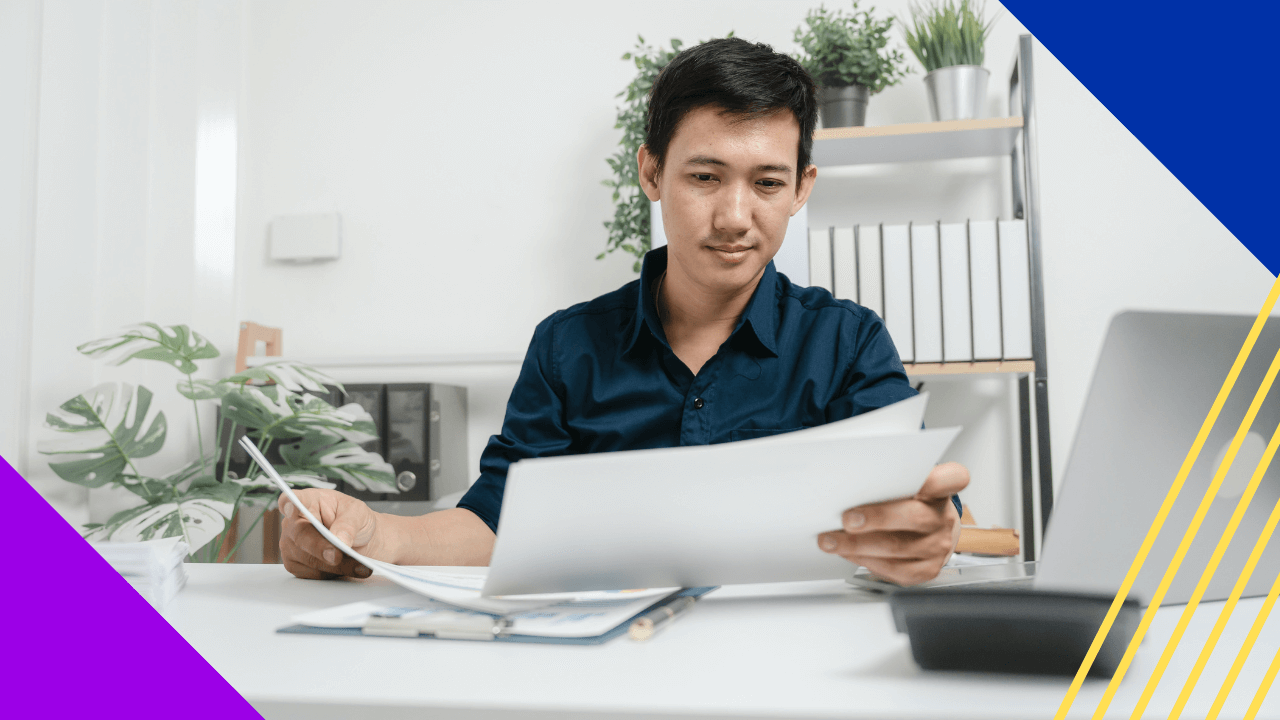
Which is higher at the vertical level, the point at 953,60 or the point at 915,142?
the point at 953,60

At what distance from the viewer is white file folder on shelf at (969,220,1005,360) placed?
5.50 ft

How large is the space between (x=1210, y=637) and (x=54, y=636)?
66cm

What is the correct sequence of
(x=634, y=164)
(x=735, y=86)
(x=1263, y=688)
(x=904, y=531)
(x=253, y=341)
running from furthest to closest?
(x=253, y=341)
(x=634, y=164)
(x=735, y=86)
(x=904, y=531)
(x=1263, y=688)

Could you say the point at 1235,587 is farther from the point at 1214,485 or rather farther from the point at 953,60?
the point at 953,60

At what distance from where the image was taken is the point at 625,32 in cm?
213

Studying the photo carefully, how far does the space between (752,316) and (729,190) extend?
0.57 ft

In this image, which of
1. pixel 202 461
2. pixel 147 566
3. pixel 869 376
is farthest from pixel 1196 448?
pixel 202 461

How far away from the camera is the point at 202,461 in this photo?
Answer: 5.61ft

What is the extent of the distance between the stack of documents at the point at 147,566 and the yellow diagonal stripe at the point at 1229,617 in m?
0.67

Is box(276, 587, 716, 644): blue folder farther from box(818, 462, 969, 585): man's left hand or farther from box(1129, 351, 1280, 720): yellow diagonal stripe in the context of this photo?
box(1129, 351, 1280, 720): yellow diagonal stripe

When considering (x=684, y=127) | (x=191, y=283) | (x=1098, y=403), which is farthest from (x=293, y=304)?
(x=1098, y=403)

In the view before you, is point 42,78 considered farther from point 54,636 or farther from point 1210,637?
point 1210,637

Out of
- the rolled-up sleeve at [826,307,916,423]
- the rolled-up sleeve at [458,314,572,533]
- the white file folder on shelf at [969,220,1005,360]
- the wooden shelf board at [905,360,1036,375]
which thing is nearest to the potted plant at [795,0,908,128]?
the white file folder on shelf at [969,220,1005,360]

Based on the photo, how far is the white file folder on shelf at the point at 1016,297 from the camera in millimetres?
1674
